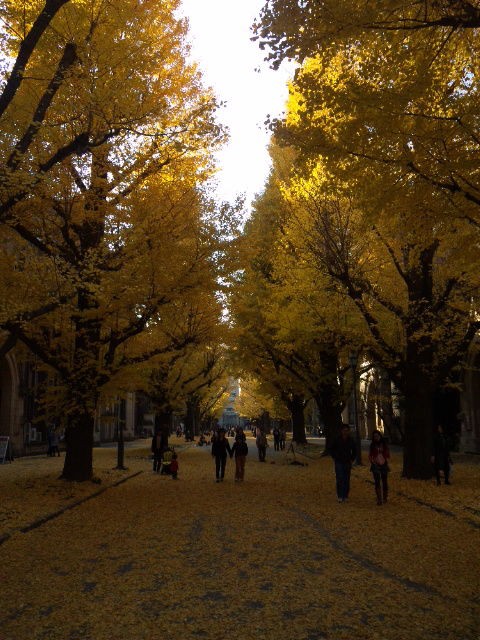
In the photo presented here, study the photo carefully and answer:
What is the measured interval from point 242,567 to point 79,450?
365 inches

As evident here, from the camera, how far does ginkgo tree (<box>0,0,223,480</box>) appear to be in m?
9.93

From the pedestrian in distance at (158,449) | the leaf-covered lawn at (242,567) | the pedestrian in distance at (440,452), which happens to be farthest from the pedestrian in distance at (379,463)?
the pedestrian in distance at (158,449)

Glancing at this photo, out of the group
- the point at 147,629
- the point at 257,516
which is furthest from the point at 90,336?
the point at 147,629

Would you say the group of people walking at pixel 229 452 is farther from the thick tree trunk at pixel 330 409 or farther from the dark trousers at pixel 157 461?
the thick tree trunk at pixel 330 409

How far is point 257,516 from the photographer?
32.0ft

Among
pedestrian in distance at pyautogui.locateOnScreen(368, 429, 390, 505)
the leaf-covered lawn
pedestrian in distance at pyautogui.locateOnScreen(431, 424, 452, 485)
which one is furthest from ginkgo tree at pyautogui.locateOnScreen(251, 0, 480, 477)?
pedestrian in distance at pyautogui.locateOnScreen(431, 424, 452, 485)

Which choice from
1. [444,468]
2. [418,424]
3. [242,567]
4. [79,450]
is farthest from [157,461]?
[242,567]

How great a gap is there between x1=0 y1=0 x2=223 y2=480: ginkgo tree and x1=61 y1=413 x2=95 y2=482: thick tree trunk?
0.12 feet

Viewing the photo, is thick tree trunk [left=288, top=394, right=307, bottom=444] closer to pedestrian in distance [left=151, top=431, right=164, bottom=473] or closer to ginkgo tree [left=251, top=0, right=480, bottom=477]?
pedestrian in distance [left=151, top=431, right=164, bottom=473]

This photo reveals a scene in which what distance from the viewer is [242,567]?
621 centimetres

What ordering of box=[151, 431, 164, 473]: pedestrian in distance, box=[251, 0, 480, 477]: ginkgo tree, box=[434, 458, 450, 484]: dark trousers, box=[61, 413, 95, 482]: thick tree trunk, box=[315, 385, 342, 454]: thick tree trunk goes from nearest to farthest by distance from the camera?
box=[251, 0, 480, 477]: ginkgo tree → box=[434, 458, 450, 484]: dark trousers → box=[61, 413, 95, 482]: thick tree trunk → box=[151, 431, 164, 473]: pedestrian in distance → box=[315, 385, 342, 454]: thick tree trunk

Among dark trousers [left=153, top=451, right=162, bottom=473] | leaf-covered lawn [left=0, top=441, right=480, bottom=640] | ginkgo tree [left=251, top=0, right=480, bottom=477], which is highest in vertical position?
ginkgo tree [left=251, top=0, right=480, bottom=477]

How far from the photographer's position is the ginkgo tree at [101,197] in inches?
391

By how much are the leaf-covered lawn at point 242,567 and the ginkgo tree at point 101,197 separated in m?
3.96
